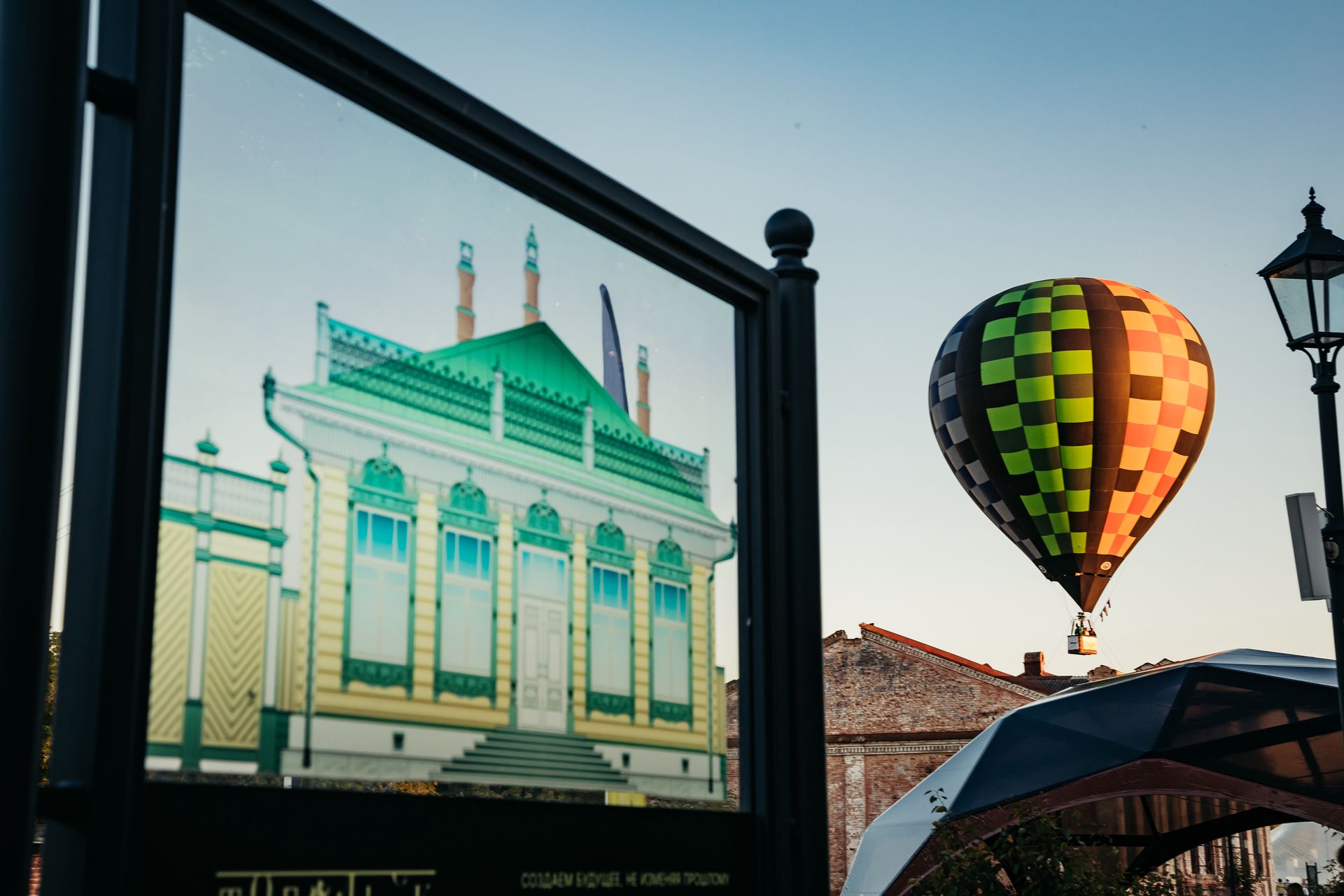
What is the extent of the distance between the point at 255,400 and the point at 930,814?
15.1 meters

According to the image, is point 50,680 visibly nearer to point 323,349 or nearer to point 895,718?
point 323,349

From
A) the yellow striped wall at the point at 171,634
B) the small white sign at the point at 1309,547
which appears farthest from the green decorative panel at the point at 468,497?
the small white sign at the point at 1309,547

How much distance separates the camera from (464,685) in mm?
2121

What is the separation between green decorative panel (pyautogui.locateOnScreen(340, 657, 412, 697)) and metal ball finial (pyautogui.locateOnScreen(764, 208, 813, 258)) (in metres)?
1.45

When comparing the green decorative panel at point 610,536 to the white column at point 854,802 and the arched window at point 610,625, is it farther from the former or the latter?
the white column at point 854,802

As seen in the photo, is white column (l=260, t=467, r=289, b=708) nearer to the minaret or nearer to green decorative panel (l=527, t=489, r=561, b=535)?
green decorative panel (l=527, t=489, r=561, b=535)

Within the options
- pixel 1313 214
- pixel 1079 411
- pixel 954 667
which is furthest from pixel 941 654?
pixel 1313 214

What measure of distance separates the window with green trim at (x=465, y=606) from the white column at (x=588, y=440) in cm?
32

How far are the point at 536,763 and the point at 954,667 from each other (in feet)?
95.8

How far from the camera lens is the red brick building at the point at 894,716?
29984 mm

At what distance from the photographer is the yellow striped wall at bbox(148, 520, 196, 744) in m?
1.70

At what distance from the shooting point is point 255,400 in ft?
6.16

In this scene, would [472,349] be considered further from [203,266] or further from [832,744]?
[832,744]

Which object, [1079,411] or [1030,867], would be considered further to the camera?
[1079,411]
